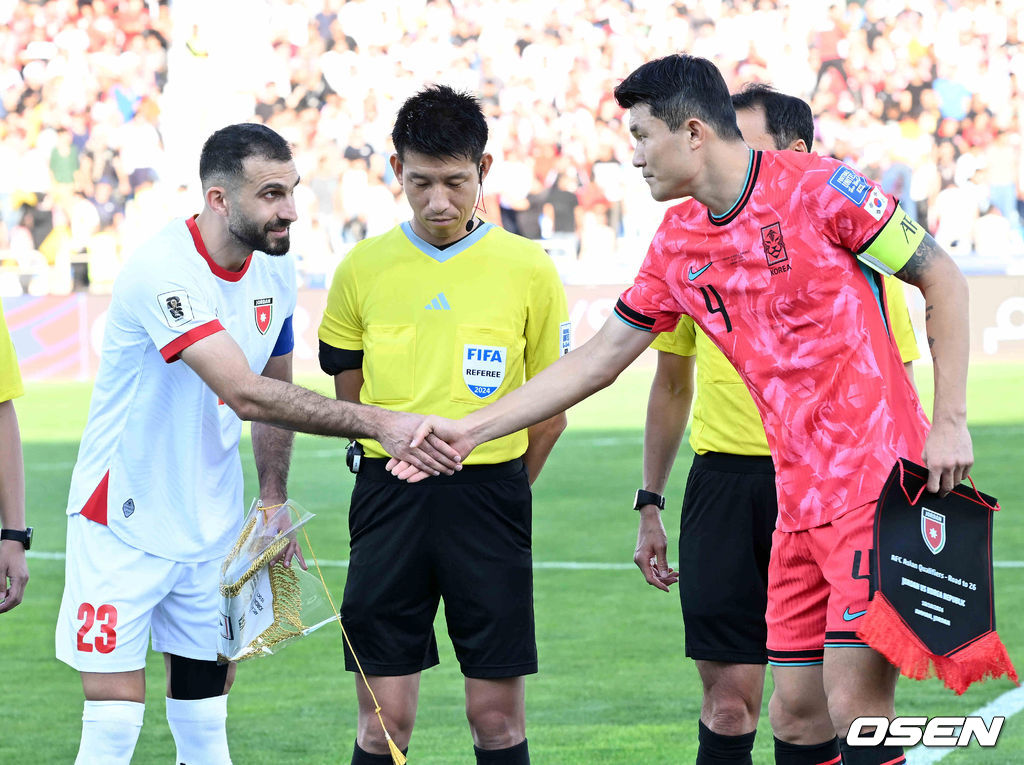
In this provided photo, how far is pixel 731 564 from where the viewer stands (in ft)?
13.0

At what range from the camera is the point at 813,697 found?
3.33 meters

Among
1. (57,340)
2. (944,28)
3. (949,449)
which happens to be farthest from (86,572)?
(944,28)

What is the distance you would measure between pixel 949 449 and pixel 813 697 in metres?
0.73

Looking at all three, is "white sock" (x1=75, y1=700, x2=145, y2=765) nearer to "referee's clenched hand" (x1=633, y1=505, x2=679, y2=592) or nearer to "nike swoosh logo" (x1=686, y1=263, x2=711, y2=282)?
"referee's clenched hand" (x1=633, y1=505, x2=679, y2=592)

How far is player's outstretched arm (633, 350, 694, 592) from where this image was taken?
13.9ft

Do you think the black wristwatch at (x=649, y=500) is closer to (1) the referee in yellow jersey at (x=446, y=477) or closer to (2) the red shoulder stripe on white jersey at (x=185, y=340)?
(1) the referee in yellow jersey at (x=446, y=477)

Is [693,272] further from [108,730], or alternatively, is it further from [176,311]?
[108,730]

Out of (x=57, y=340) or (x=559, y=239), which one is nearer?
(x=57, y=340)

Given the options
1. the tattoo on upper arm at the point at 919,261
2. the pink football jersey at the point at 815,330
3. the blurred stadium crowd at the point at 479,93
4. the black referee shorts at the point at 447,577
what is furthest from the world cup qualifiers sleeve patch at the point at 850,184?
the blurred stadium crowd at the point at 479,93

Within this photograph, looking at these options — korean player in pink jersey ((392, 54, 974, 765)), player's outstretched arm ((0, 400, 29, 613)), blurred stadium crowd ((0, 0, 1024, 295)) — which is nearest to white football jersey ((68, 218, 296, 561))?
player's outstretched arm ((0, 400, 29, 613))

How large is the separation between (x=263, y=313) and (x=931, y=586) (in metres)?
1.93

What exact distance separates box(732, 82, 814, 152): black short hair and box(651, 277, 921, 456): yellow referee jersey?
1.65ft

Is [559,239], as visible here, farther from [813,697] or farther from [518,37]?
[813,697]

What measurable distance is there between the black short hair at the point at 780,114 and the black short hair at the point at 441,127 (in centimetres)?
80
